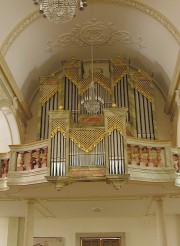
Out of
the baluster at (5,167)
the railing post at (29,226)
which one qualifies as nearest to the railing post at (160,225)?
the railing post at (29,226)

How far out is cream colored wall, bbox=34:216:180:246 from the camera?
465 inches

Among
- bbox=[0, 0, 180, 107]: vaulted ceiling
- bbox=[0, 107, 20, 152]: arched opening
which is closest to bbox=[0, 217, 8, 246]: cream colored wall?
bbox=[0, 107, 20, 152]: arched opening

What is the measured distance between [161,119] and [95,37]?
149 inches

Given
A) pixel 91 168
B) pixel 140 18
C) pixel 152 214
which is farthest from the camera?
pixel 152 214

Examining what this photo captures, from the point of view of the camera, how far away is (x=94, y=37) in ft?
40.2

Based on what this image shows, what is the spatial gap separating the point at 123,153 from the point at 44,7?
372 cm

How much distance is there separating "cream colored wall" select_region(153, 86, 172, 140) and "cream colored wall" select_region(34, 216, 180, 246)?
2867 millimetres

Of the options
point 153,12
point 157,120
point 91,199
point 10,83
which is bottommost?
point 91,199

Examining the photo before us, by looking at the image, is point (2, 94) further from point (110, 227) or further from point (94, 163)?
point (110, 227)

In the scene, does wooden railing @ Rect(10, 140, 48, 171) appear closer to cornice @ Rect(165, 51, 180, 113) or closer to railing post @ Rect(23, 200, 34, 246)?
railing post @ Rect(23, 200, 34, 246)

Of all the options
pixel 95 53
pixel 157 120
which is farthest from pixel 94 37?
pixel 157 120

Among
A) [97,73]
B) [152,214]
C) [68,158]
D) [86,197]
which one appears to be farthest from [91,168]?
[97,73]

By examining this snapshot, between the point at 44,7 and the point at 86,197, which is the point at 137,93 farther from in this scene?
the point at 44,7

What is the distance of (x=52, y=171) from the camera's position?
26.5 ft
